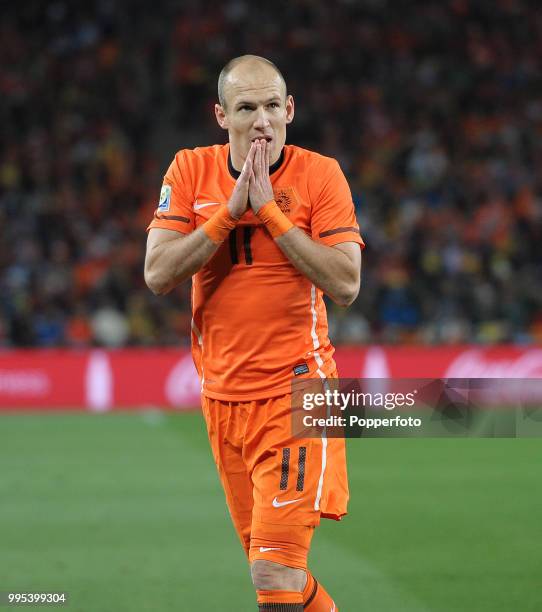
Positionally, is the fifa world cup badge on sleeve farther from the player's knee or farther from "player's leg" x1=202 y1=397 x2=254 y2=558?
the player's knee

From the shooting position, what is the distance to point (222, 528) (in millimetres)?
8094

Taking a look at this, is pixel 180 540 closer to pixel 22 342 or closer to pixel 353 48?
pixel 22 342

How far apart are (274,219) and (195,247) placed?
0.29m

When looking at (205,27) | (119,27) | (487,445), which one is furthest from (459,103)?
(487,445)

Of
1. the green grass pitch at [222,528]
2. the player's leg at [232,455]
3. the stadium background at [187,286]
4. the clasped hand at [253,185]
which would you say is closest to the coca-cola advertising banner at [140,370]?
the stadium background at [187,286]

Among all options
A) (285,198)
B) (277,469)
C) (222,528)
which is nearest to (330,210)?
(285,198)

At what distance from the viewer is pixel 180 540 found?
7.63m

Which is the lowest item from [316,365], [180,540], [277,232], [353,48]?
[180,540]

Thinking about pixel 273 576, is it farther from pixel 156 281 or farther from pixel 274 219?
pixel 274 219

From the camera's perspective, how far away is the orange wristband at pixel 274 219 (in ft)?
12.7

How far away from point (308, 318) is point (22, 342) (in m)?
11.9

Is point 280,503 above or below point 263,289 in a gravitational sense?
below

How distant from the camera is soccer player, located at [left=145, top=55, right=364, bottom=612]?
12.8 feet

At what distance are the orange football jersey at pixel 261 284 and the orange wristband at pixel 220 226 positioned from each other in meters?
0.16
